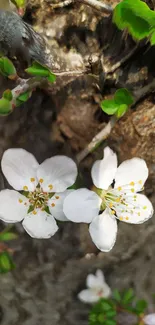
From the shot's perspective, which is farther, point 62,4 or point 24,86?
point 62,4

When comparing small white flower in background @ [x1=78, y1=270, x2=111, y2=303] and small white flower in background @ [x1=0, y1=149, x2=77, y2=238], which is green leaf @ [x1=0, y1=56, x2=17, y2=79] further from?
small white flower in background @ [x1=78, y1=270, x2=111, y2=303]

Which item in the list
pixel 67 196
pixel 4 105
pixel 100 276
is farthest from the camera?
pixel 100 276

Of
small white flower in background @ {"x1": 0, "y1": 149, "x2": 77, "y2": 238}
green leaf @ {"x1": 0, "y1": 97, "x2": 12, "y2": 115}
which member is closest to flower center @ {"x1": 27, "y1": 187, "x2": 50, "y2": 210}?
small white flower in background @ {"x1": 0, "y1": 149, "x2": 77, "y2": 238}

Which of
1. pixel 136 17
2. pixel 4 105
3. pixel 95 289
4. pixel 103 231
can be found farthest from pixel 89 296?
pixel 136 17

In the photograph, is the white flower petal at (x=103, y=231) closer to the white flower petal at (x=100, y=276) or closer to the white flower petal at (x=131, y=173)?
the white flower petal at (x=131, y=173)

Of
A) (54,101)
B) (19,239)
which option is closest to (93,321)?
(19,239)

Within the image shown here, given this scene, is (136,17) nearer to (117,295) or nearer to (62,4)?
(62,4)

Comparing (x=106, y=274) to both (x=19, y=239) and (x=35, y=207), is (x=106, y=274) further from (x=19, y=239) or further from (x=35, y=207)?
(x=35, y=207)
